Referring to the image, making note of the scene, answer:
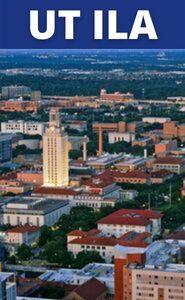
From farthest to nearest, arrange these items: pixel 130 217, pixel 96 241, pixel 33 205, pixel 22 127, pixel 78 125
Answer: pixel 78 125 < pixel 22 127 < pixel 33 205 < pixel 130 217 < pixel 96 241

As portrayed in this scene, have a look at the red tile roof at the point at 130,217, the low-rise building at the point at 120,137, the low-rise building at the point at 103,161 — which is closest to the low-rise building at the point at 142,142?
the low-rise building at the point at 120,137

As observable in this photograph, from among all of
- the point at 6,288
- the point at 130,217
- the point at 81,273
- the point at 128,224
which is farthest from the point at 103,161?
the point at 6,288

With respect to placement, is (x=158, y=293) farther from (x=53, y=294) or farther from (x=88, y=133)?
(x=88, y=133)

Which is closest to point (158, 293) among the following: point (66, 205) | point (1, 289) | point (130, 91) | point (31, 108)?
point (1, 289)

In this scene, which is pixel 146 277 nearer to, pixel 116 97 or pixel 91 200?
pixel 91 200

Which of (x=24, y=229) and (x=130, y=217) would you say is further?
(x=130, y=217)

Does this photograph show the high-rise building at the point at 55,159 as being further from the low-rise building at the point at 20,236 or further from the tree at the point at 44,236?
the tree at the point at 44,236
